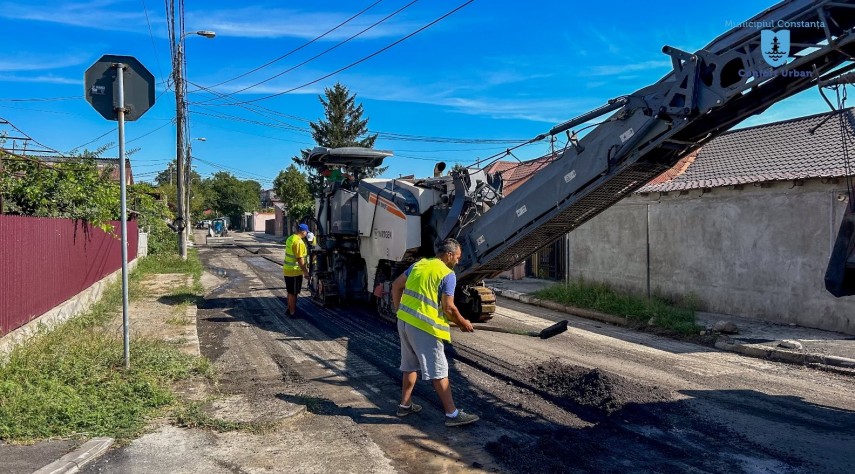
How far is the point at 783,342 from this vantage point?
8.34m

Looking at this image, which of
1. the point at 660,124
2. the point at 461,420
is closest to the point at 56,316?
the point at 461,420

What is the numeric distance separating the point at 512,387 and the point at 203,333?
547cm

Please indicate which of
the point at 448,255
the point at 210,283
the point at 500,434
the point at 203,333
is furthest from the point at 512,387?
the point at 210,283

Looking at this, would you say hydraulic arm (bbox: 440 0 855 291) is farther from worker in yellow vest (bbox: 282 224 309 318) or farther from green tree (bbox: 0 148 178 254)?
green tree (bbox: 0 148 178 254)

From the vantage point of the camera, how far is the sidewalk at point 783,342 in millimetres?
7619

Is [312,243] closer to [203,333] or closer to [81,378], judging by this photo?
[203,333]

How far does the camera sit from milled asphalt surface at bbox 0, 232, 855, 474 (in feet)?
13.3

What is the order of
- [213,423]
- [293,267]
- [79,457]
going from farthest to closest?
1. [293,267]
2. [213,423]
3. [79,457]

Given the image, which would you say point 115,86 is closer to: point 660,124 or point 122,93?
point 122,93

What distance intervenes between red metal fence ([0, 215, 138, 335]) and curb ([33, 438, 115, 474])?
10.3 ft

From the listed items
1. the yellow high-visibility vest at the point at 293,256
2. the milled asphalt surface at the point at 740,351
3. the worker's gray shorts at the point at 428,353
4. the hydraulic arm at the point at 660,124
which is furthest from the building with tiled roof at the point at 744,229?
the yellow high-visibility vest at the point at 293,256

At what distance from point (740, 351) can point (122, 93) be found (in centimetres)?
876

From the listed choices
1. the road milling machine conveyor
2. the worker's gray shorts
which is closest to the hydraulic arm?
the road milling machine conveyor

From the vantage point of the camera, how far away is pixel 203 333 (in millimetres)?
9336
